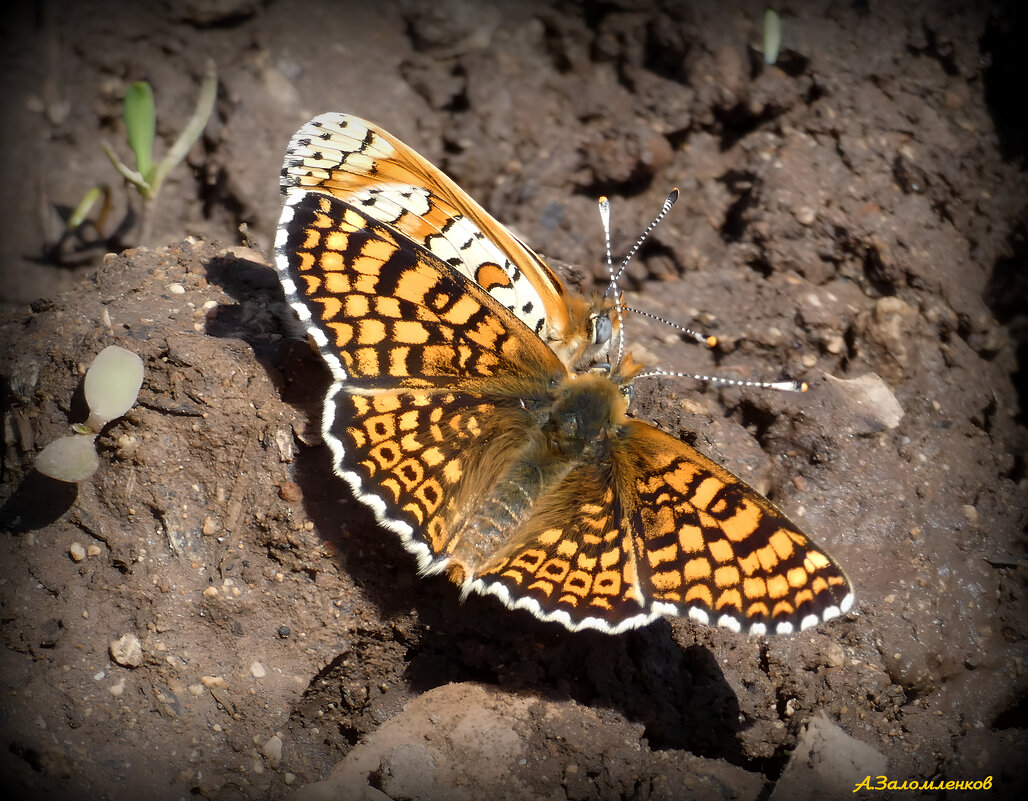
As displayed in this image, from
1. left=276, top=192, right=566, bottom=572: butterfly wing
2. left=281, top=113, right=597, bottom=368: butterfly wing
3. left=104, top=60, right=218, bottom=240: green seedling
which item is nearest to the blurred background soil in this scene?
left=104, top=60, right=218, bottom=240: green seedling

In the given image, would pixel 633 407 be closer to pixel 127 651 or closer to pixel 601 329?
pixel 601 329

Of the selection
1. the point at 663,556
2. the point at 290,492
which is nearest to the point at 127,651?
the point at 290,492

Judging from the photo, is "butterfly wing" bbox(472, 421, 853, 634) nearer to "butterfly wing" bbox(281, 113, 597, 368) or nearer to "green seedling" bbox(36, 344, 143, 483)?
"butterfly wing" bbox(281, 113, 597, 368)

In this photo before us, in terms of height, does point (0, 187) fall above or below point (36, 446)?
below

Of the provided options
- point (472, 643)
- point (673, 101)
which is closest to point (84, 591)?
point (472, 643)

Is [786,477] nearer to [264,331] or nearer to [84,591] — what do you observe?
[264,331]

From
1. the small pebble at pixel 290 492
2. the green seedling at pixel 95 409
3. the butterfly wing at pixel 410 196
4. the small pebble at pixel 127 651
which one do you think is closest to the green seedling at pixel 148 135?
the butterfly wing at pixel 410 196

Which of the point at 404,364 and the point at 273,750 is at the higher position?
the point at 404,364
